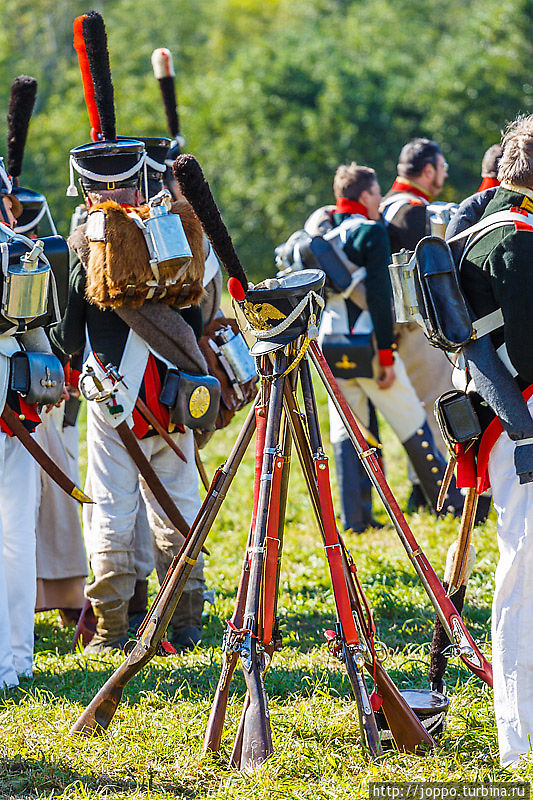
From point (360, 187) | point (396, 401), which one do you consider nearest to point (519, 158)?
point (360, 187)

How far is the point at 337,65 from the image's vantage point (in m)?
29.1

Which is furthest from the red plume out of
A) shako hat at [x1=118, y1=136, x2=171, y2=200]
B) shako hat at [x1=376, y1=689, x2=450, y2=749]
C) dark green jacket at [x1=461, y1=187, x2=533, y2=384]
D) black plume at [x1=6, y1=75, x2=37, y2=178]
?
shako hat at [x1=376, y1=689, x2=450, y2=749]

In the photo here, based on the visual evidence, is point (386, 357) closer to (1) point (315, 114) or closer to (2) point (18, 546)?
(2) point (18, 546)

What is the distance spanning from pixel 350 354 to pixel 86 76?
2.97 m

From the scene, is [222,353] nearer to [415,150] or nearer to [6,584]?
[6,584]

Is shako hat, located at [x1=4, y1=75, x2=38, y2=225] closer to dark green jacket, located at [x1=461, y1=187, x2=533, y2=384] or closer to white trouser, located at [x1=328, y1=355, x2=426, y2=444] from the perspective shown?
white trouser, located at [x1=328, y1=355, x2=426, y2=444]

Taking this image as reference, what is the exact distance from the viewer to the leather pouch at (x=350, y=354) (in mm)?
7371

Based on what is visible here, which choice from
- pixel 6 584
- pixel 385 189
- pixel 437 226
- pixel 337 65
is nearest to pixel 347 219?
pixel 437 226

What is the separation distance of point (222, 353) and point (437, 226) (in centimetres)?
214

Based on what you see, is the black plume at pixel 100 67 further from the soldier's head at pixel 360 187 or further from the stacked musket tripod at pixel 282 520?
the soldier's head at pixel 360 187

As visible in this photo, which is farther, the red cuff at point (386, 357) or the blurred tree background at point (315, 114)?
the blurred tree background at point (315, 114)

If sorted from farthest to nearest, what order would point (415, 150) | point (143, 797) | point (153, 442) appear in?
point (415, 150) < point (153, 442) < point (143, 797)

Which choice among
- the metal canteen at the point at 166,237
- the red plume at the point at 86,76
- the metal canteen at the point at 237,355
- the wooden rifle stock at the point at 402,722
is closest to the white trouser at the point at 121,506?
the metal canteen at the point at 237,355

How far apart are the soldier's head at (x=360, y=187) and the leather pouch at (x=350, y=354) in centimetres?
90
